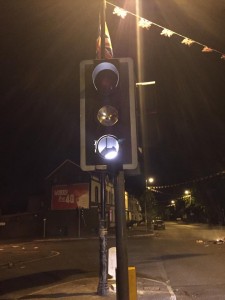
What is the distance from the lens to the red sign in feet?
150

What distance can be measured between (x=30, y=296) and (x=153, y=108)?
6.56 metres

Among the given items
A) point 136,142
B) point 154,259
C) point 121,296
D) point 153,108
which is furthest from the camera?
point 154,259

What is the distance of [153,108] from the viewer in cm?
466

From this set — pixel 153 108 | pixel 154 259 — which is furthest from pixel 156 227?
pixel 153 108

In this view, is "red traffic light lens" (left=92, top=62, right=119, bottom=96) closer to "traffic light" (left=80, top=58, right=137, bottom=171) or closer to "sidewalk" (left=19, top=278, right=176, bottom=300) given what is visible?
"traffic light" (left=80, top=58, right=137, bottom=171)

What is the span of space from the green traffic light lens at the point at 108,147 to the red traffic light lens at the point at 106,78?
512mm

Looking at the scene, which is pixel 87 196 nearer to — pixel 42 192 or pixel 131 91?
pixel 42 192

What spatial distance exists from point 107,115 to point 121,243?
4.37ft

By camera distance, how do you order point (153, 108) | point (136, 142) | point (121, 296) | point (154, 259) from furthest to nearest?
point (154, 259) → point (153, 108) → point (136, 142) → point (121, 296)

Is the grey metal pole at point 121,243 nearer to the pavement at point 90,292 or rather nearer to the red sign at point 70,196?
the pavement at point 90,292

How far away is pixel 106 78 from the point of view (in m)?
4.14

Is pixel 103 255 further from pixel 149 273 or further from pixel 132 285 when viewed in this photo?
pixel 132 285

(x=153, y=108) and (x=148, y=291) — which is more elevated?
(x=153, y=108)

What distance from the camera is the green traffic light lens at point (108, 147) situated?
12.9 ft
